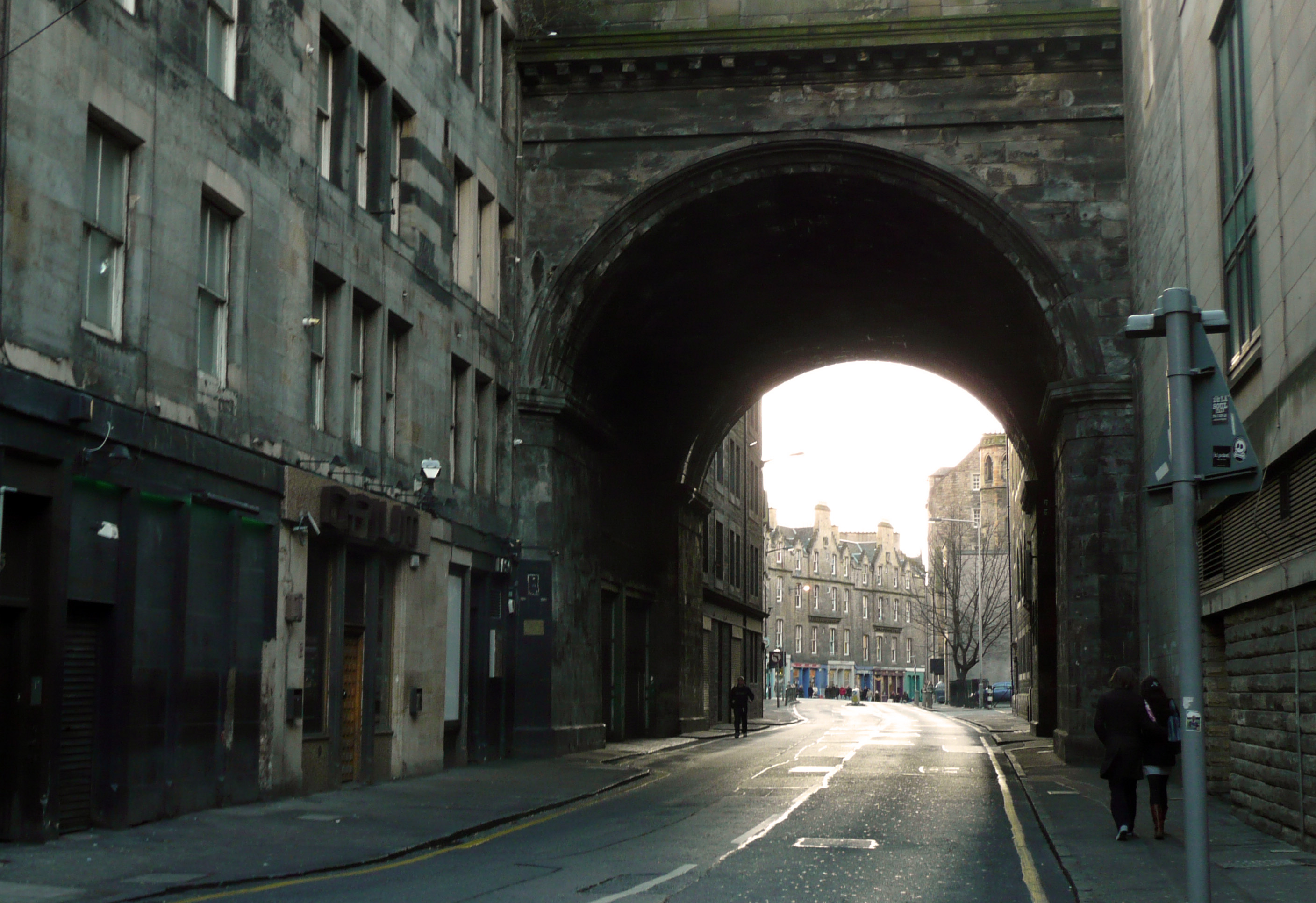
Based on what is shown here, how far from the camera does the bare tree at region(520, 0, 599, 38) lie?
96.3ft

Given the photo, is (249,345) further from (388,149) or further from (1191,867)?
(1191,867)

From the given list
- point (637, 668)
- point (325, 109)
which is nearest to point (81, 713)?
point (325, 109)

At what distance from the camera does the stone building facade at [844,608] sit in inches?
4823

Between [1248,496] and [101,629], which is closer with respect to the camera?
[101,629]

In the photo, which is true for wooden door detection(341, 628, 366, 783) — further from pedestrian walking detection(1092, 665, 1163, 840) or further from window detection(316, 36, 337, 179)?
pedestrian walking detection(1092, 665, 1163, 840)

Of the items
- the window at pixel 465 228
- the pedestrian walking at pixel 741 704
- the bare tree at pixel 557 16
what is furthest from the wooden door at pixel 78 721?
the pedestrian walking at pixel 741 704

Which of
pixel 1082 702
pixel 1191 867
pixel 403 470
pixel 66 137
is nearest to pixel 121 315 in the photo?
pixel 66 137

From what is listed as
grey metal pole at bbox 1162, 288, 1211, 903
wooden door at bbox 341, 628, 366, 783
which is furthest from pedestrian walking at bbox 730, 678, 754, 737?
grey metal pole at bbox 1162, 288, 1211, 903

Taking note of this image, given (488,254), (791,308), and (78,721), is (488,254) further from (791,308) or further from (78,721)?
(78,721)

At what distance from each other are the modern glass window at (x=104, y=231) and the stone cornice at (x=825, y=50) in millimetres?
15035

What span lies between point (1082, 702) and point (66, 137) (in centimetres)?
1976

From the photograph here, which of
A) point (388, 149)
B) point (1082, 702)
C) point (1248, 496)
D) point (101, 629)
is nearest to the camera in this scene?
point (101, 629)

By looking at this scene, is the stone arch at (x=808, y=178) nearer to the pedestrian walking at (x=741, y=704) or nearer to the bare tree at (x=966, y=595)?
the pedestrian walking at (x=741, y=704)

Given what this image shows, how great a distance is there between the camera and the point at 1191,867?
6.76 metres
